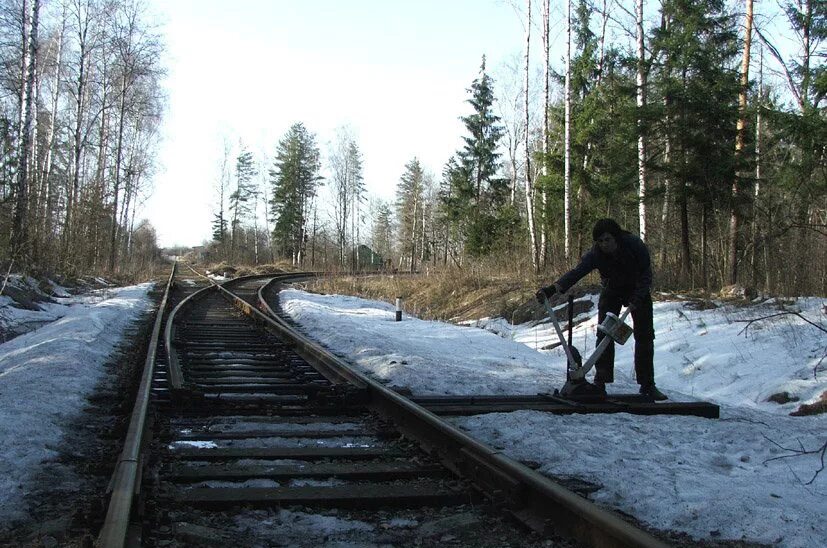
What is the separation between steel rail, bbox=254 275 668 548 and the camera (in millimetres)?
2578

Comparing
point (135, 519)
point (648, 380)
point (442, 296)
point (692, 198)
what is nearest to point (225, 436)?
point (135, 519)

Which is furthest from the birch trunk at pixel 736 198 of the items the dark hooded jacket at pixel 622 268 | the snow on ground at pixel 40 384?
the snow on ground at pixel 40 384

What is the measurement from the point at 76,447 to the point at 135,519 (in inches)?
65.4

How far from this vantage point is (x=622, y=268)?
6180 mm

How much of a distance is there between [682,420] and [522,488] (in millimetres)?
2482

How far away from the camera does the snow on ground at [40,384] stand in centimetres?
355

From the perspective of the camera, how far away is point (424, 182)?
2886 inches

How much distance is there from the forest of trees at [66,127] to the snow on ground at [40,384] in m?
2.83

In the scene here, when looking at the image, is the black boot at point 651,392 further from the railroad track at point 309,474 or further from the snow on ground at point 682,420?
the railroad track at point 309,474

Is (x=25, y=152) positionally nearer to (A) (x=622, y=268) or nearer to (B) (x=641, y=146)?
(B) (x=641, y=146)

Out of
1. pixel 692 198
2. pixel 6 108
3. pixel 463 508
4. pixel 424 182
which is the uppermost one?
pixel 424 182

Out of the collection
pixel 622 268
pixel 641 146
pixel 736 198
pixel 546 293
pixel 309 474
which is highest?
pixel 641 146

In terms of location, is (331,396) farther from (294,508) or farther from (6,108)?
(6,108)

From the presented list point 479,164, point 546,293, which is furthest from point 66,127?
point 546,293
